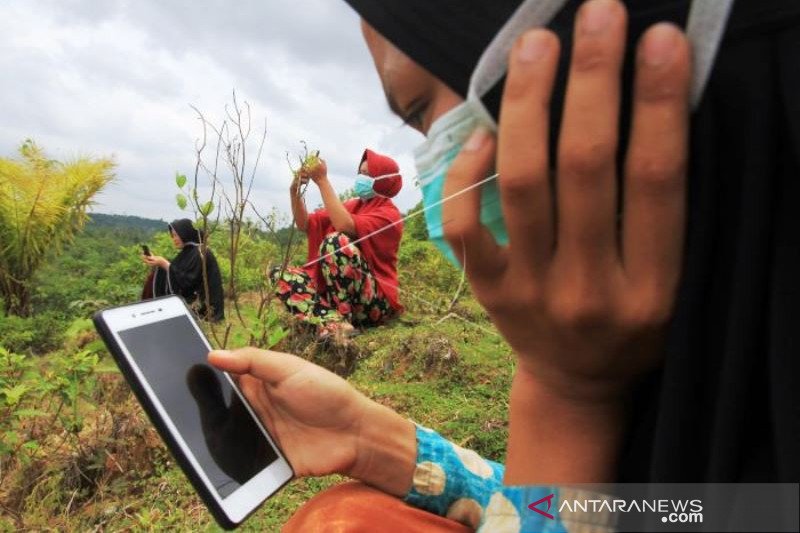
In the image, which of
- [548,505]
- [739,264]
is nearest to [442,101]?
[739,264]

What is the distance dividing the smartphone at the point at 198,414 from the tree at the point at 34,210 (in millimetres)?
5437

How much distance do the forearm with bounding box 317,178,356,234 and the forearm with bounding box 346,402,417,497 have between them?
92.3 inches

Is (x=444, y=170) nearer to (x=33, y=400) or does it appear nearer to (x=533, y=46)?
(x=533, y=46)

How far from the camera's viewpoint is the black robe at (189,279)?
4945mm

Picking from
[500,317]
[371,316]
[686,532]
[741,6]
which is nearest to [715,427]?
[686,532]

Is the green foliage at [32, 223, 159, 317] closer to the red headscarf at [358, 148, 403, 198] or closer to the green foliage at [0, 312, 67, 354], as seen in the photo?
the green foliage at [0, 312, 67, 354]

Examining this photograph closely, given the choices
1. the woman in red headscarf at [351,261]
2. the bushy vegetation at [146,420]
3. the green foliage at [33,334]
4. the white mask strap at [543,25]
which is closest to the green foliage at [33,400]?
the bushy vegetation at [146,420]

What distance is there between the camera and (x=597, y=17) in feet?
1.37

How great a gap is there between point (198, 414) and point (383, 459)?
292 millimetres

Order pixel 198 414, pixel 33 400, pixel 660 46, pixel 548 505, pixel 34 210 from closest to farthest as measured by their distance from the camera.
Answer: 1. pixel 660 46
2. pixel 548 505
3. pixel 198 414
4. pixel 33 400
5. pixel 34 210

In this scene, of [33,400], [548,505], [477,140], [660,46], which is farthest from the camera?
[33,400]

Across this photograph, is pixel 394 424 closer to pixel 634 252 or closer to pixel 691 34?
pixel 634 252

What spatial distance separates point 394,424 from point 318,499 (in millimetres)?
164

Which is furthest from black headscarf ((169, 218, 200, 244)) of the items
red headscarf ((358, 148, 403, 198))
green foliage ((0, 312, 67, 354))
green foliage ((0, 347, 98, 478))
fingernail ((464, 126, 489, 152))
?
fingernail ((464, 126, 489, 152))
